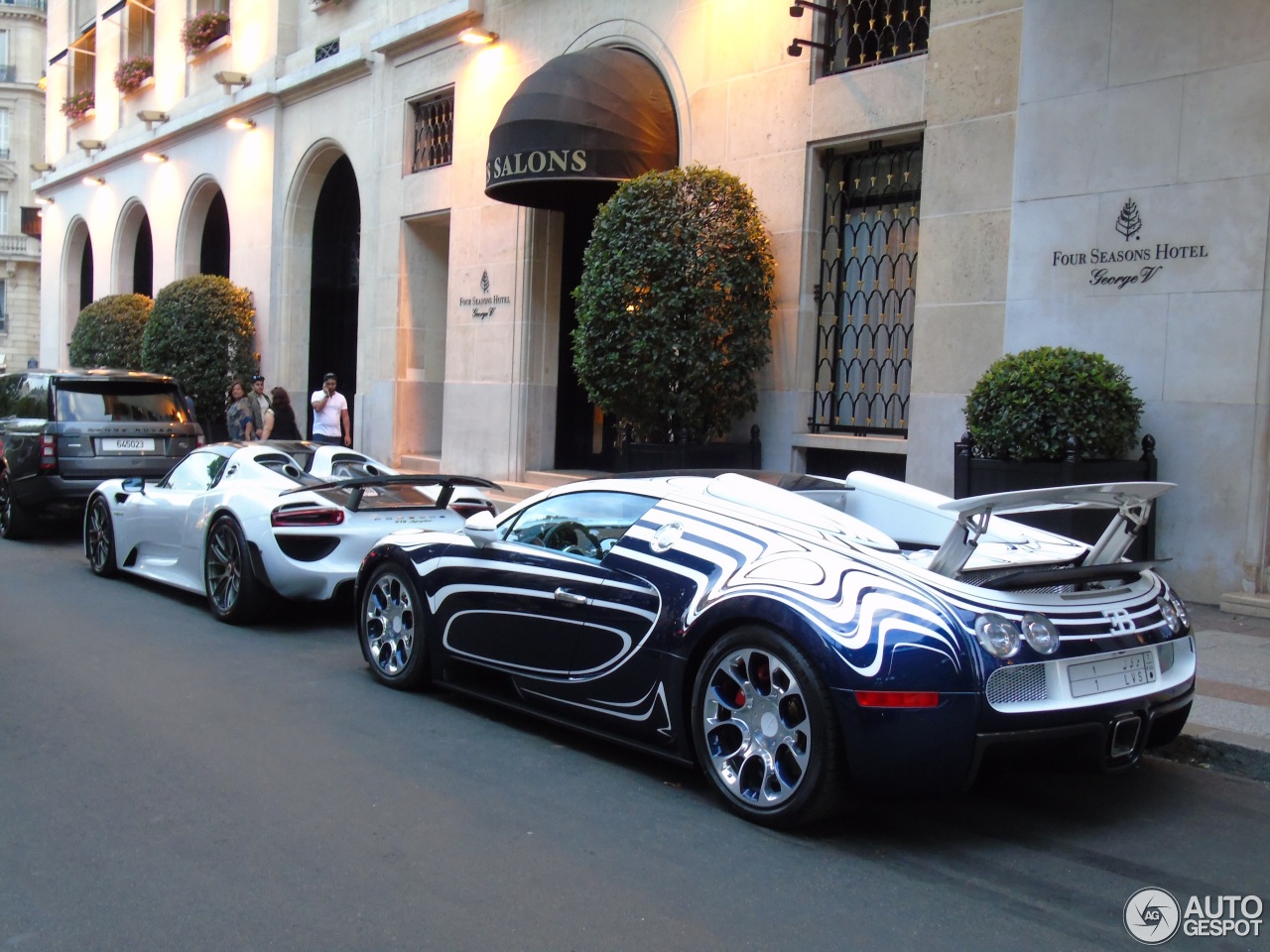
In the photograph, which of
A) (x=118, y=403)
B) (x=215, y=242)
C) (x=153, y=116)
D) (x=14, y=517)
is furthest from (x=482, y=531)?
(x=153, y=116)

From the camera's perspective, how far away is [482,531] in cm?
621

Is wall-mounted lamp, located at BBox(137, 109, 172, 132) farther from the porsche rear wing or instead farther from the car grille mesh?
the car grille mesh

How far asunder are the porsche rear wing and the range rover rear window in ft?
17.9

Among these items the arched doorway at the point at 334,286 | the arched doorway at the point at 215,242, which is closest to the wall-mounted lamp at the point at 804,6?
the arched doorway at the point at 334,286

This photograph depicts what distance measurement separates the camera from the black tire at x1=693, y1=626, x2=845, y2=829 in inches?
174

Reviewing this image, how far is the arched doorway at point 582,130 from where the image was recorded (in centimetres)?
1354

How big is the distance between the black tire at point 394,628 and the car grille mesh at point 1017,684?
331cm

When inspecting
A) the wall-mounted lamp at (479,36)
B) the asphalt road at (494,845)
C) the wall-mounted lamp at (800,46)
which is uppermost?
the wall-mounted lamp at (479,36)

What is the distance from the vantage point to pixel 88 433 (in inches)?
506

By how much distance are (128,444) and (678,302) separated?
619cm

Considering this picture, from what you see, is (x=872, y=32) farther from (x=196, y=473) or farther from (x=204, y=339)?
(x=204, y=339)

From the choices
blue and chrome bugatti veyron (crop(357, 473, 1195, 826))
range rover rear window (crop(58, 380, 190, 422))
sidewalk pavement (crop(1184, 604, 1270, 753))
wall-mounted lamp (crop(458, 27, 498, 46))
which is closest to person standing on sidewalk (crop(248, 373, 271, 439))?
range rover rear window (crop(58, 380, 190, 422))

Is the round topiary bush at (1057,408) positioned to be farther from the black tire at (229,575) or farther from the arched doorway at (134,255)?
the arched doorway at (134,255)

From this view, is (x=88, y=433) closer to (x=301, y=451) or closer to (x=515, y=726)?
(x=301, y=451)
